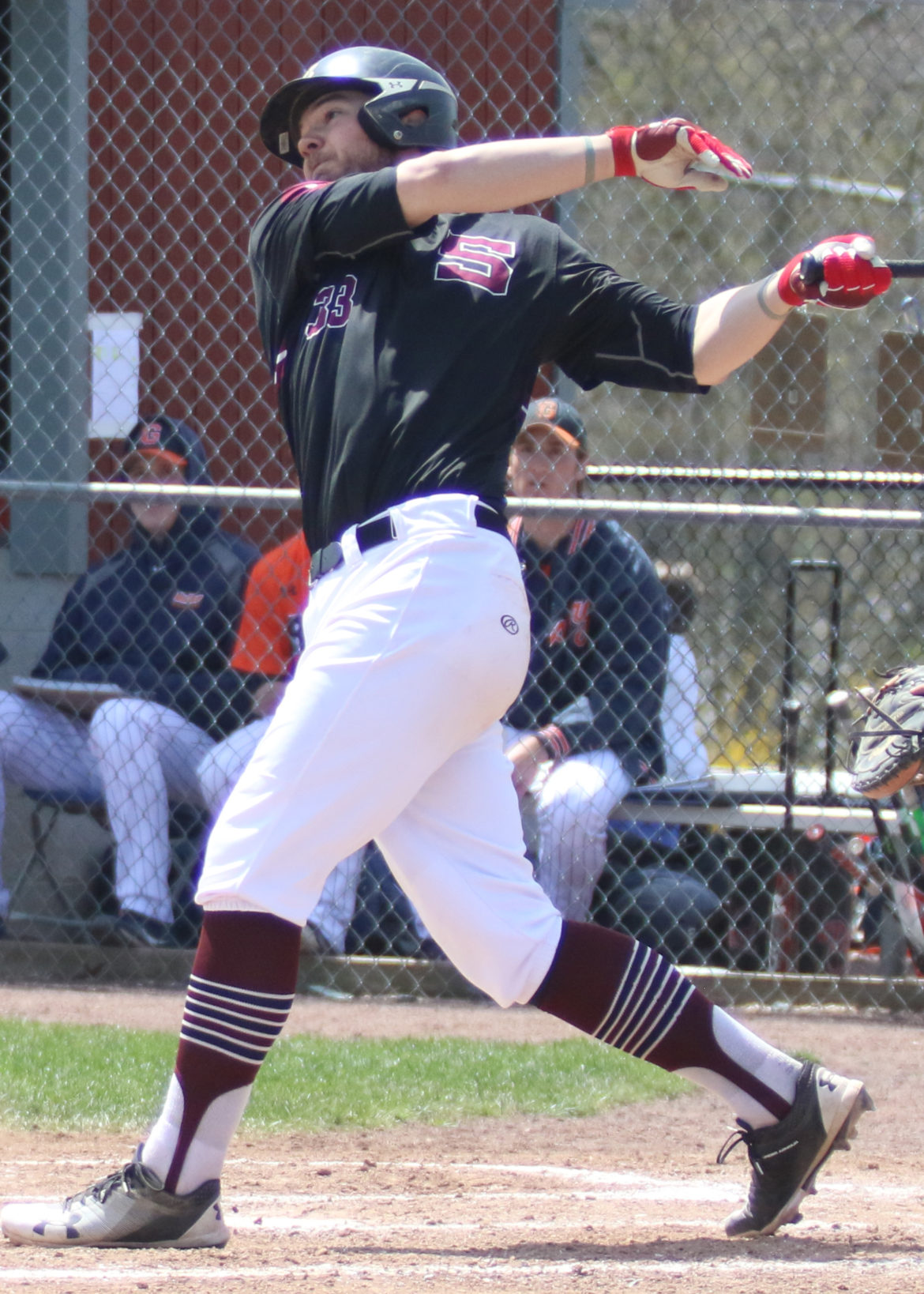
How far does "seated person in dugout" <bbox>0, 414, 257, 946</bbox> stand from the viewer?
17.5ft

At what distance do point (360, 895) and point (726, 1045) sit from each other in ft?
9.61

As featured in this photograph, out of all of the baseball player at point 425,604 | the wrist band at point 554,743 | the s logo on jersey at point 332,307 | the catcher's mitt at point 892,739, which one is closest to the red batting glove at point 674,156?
the baseball player at point 425,604

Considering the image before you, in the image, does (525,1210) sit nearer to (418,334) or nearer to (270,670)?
(418,334)

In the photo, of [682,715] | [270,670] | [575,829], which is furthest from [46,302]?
[575,829]

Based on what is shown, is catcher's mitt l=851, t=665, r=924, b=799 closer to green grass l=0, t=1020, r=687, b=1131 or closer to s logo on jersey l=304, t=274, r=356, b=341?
green grass l=0, t=1020, r=687, b=1131

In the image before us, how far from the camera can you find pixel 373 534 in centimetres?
243

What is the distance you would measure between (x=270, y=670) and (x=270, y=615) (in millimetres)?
183

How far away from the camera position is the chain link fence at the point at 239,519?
5289 millimetres

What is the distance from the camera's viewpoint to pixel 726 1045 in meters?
2.54

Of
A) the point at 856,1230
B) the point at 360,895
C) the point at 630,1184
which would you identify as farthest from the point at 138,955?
the point at 856,1230

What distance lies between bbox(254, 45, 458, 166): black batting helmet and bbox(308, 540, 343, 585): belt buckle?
2.15 ft

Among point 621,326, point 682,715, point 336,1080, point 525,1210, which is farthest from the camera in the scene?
point 682,715

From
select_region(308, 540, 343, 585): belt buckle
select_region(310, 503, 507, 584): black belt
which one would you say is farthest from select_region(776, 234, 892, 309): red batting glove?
select_region(308, 540, 343, 585): belt buckle

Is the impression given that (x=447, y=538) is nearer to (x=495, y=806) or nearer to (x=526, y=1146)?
(x=495, y=806)
